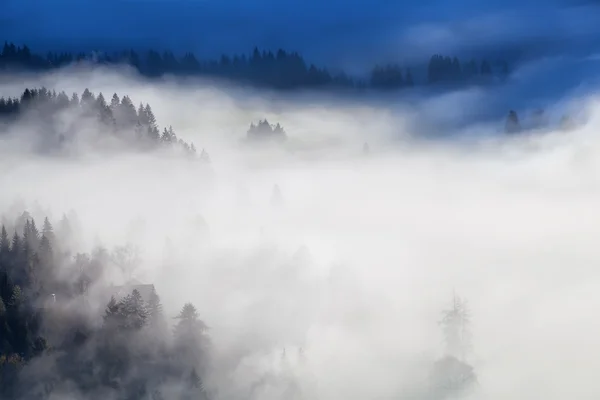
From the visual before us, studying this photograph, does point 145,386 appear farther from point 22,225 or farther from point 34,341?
point 22,225

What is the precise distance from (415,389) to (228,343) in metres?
40.2

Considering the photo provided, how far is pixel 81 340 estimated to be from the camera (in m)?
163

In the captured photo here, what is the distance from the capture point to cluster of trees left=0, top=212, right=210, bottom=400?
161 metres

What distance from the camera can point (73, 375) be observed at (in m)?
160

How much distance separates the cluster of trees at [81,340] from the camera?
6324 inches

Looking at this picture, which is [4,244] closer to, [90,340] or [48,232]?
[48,232]

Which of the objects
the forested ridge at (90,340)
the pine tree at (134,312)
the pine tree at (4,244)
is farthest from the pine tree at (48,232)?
the pine tree at (134,312)

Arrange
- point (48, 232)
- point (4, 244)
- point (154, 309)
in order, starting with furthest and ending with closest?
point (48, 232) → point (4, 244) → point (154, 309)

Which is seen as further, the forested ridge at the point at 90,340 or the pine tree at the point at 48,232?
the pine tree at the point at 48,232

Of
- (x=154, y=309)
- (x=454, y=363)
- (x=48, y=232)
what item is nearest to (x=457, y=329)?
(x=454, y=363)

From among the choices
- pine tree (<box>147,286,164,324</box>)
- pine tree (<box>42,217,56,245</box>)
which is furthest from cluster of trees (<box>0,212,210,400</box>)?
pine tree (<box>42,217,56,245</box>)

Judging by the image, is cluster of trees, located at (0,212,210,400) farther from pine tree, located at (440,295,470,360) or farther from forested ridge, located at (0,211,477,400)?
pine tree, located at (440,295,470,360)

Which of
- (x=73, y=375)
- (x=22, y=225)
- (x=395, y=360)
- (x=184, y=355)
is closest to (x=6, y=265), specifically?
(x=22, y=225)

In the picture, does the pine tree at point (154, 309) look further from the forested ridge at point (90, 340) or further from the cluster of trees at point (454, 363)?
the cluster of trees at point (454, 363)
